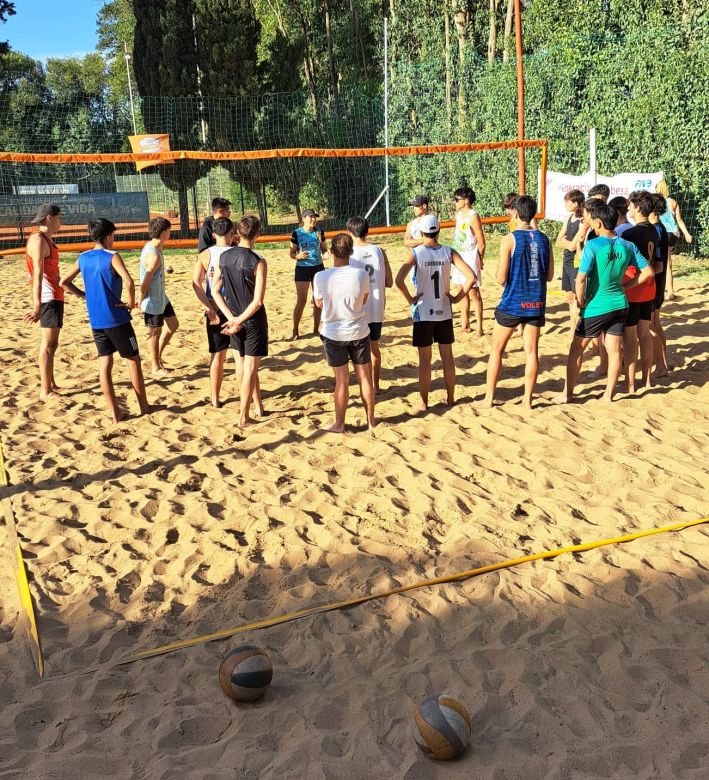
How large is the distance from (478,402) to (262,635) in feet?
11.1

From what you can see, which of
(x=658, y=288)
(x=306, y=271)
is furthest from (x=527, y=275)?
(x=306, y=271)

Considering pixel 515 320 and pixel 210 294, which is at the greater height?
pixel 210 294

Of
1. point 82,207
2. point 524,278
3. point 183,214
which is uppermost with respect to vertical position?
point 82,207

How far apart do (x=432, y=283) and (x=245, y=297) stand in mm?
1406

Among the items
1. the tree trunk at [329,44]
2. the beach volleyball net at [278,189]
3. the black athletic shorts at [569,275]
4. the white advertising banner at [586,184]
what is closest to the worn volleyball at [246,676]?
the black athletic shorts at [569,275]

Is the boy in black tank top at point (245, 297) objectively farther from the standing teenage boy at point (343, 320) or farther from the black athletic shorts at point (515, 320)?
the black athletic shorts at point (515, 320)

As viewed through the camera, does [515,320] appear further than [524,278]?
Yes

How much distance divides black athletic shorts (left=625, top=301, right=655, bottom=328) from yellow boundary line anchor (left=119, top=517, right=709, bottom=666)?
8.06 feet

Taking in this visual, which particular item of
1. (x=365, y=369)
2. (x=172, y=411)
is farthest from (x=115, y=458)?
(x=365, y=369)

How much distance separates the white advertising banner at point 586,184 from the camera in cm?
1084

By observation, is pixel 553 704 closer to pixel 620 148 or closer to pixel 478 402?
pixel 478 402

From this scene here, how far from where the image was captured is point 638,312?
6.37 metres

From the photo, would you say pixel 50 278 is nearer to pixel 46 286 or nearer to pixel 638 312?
pixel 46 286

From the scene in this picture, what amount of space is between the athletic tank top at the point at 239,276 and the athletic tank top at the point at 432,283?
3.91ft
